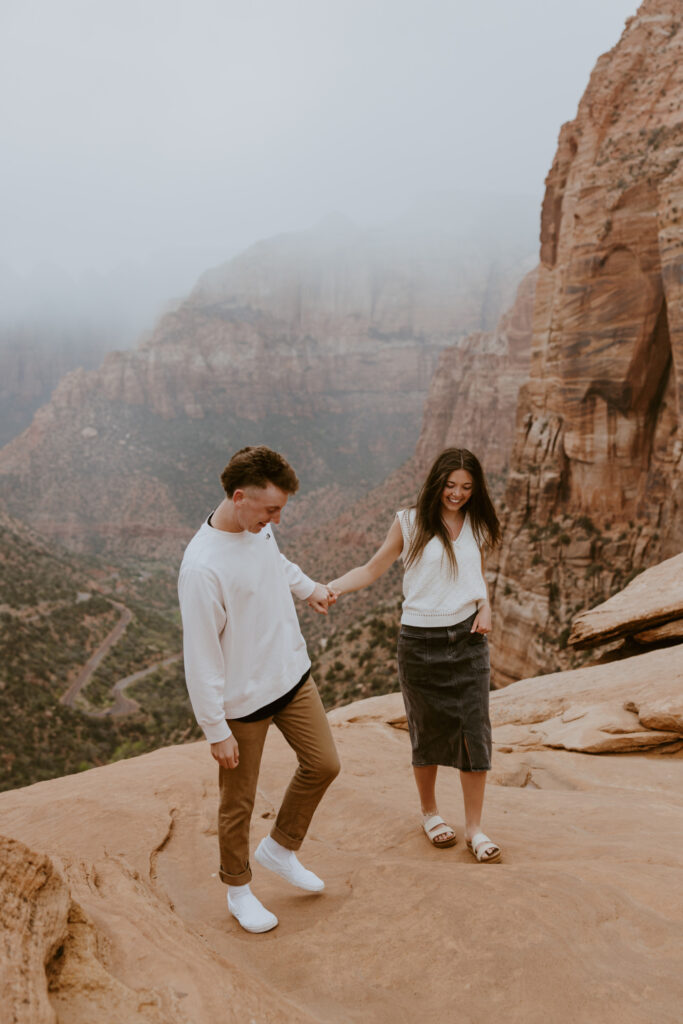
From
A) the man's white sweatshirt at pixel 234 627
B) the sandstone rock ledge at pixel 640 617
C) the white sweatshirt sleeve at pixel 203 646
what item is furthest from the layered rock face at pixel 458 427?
the white sweatshirt sleeve at pixel 203 646

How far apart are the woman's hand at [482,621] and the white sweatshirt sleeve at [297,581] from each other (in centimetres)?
99

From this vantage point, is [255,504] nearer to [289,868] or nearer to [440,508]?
[440,508]

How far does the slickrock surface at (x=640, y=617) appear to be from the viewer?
8727 mm

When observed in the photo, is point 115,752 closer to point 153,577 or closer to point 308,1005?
point 308,1005

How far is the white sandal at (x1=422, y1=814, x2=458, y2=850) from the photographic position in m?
4.14

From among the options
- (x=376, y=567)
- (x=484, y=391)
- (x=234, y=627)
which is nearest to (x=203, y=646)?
(x=234, y=627)

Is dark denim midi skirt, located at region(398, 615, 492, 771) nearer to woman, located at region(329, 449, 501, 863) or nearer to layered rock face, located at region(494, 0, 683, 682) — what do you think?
woman, located at region(329, 449, 501, 863)

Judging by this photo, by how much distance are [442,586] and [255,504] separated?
1319 mm

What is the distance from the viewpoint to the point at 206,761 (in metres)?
6.34

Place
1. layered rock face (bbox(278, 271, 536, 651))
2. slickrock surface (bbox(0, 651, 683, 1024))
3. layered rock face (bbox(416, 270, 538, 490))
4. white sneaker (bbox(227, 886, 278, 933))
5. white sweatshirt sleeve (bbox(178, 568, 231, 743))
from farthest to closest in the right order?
1. layered rock face (bbox(416, 270, 538, 490))
2. layered rock face (bbox(278, 271, 536, 651))
3. white sneaker (bbox(227, 886, 278, 933))
4. white sweatshirt sleeve (bbox(178, 568, 231, 743))
5. slickrock surface (bbox(0, 651, 683, 1024))

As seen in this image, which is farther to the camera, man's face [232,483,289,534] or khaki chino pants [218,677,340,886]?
khaki chino pants [218,677,340,886]

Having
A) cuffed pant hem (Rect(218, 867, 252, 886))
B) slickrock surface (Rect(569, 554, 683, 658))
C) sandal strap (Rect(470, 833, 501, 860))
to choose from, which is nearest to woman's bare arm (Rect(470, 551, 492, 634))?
sandal strap (Rect(470, 833, 501, 860))

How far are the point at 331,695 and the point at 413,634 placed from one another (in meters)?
19.9

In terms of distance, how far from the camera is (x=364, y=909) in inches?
131
